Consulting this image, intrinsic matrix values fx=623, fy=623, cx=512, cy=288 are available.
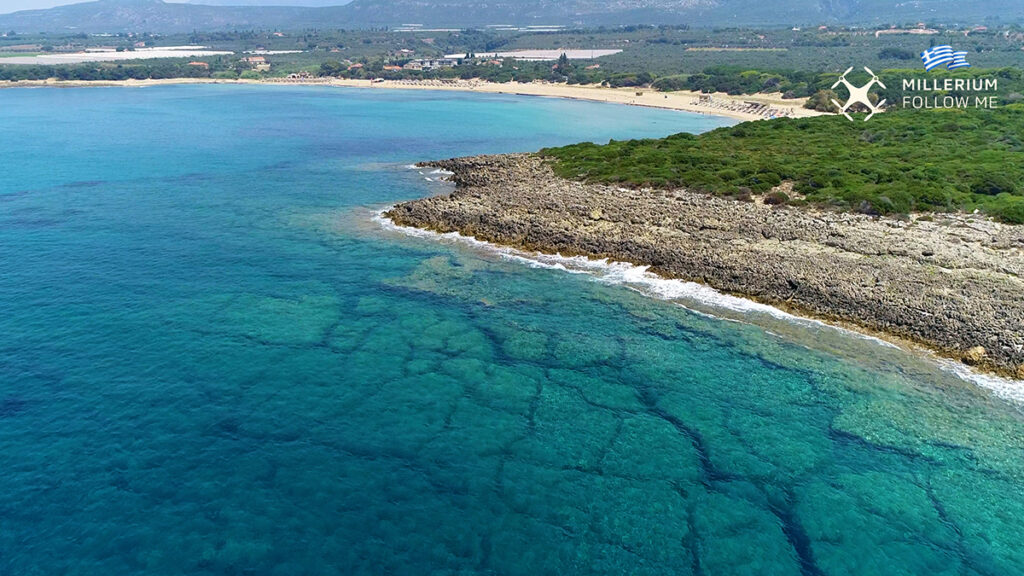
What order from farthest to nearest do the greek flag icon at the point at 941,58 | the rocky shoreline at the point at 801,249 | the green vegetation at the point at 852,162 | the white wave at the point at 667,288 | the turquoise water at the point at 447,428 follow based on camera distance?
1. the greek flag icon at the point at 941,58
2. the green vegetation at the point at 852,162
3. the rocky shoreline at the point at 801,249
4. the white wave at the point at 667,288
5. the turquoise water at the point at 447,428

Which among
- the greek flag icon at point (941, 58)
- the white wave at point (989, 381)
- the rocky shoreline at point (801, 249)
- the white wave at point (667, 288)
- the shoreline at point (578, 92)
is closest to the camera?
the white wave at point (989, 381)

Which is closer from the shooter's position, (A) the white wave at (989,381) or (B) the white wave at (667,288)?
(A) the white wave at (989,381)

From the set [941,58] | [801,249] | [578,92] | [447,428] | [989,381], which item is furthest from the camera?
[578,92]

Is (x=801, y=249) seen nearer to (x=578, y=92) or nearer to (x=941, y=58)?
(x=941, y=58)

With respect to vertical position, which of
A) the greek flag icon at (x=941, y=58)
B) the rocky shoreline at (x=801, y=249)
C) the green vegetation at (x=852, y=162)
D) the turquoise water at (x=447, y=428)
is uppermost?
the greek flag icon at (x=941, y=58)

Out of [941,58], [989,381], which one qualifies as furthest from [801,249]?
[941,58]

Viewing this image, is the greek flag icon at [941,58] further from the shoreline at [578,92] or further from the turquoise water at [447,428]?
the turquoise water at [447,428]

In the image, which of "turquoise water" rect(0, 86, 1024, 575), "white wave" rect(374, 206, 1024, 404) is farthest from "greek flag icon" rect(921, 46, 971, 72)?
"turquoise water" rect(0, 86, 1024, 575)

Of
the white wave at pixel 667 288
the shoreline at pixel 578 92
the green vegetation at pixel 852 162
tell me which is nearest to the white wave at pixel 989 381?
the white wave at pixel 667 288
